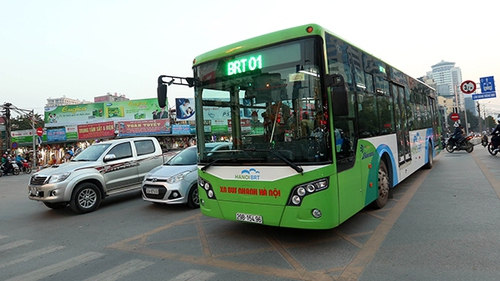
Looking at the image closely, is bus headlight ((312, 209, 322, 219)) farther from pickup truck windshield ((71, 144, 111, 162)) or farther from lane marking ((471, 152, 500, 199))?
pickup truck windshield ((71, 144, 111, 162))

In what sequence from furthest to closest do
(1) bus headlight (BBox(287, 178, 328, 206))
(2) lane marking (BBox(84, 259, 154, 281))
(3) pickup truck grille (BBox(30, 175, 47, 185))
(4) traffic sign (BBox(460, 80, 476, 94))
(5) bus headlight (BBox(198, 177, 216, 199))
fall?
(4) traffic sign (BBox(460, 80, 476, 94)) < (3) pickup truck grille (BBox(30, 175, 47, 185)) < (5) bus headlight (BBox(198, 177, 216, 199)) < (1) bus headlight (BBox(287, 178, 328, 206)) < (2) lane marking (BBox(84, 259, 154, 281))

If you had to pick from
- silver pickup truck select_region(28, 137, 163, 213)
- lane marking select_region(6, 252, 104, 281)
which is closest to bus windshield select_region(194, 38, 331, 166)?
lane marking select_region(6, 252, 104, 281)

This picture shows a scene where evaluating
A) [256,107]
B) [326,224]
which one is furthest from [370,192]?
[256,107]

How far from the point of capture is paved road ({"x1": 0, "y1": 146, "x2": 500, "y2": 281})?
12.2 ft

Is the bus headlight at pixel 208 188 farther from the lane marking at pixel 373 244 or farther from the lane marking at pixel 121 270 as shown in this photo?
the lane marking at pixel 373 244

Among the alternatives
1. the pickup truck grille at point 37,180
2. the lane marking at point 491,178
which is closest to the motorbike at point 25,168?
the pickup truck grille at point 37,180

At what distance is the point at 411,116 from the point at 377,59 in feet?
9.33

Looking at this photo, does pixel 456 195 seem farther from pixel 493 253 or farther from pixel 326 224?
pixel 326 224

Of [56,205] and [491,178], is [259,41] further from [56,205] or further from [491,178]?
[491,178]

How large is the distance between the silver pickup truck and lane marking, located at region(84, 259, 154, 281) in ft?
13.9

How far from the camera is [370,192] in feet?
17.8

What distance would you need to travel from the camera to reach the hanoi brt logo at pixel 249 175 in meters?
4.43

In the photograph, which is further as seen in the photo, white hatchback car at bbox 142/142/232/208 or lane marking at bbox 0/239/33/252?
white hatchback car at bbox 142/142/232/208

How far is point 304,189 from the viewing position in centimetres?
411
